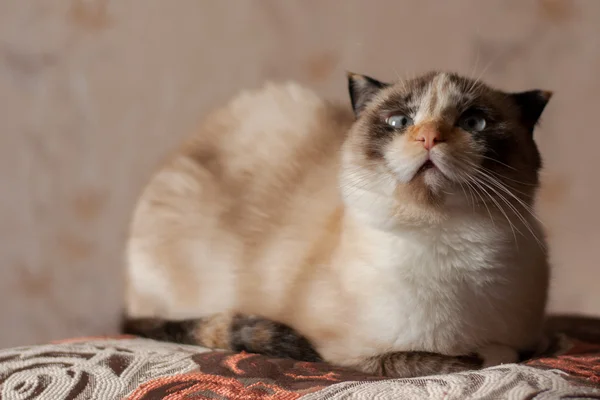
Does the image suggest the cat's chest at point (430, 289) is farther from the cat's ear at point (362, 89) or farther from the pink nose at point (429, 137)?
the cat's ear at point (362, 89)

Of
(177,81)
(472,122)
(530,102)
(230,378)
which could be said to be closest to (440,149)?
(472,122)

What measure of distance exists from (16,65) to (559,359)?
1715 mm

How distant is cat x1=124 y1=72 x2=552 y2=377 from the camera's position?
38.4 inches

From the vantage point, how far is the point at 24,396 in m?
0.86

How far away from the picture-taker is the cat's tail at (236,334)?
3.59ft

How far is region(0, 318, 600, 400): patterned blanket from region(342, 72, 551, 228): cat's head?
26cm

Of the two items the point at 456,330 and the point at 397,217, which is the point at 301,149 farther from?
the point at 456,330

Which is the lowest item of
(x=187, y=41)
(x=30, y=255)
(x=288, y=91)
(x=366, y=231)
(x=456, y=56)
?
(x=366, y=231)

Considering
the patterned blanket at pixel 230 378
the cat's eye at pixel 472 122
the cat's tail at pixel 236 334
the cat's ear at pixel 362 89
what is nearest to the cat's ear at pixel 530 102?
the cat's eye at pixel 472 122

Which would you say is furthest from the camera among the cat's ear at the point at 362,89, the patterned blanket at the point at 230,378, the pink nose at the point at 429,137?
the cat's ear at the point at 362,89

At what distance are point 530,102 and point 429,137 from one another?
284 millimetres

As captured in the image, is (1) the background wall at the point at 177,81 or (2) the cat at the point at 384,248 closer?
(2) the cat at the point at 384,248

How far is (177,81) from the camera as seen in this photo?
6.58 feet

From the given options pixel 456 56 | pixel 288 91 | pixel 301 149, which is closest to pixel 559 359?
pixel 301 149
